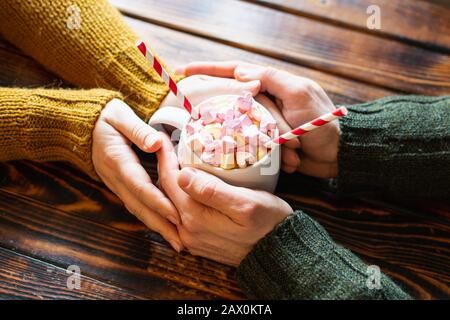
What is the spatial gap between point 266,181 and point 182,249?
0.59ft

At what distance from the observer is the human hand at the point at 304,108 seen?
0.72 m

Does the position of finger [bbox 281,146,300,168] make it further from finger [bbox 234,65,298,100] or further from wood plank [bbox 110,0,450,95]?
wood plank [bbox 110,0,450,95]

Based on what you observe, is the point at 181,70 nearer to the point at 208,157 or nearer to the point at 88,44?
the point at 88,44

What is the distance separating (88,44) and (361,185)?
538 mm

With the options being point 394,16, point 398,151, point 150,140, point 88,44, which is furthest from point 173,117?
point 394,16

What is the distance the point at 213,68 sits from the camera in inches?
31.2

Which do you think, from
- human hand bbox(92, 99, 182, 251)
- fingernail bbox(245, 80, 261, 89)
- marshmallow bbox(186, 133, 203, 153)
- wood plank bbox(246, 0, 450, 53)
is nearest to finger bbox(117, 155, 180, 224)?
human hand bbox(92, 99, 182, 251)

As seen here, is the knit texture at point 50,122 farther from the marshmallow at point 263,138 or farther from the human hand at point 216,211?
the marshmallow at point 263,138

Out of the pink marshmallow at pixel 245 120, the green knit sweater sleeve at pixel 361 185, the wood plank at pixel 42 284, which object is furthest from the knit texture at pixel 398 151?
the wood plank at pixel 42 284

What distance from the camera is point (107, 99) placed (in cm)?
73

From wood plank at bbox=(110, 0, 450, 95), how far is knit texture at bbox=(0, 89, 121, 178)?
0.29 metres

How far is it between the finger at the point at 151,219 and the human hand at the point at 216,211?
0.01 m
